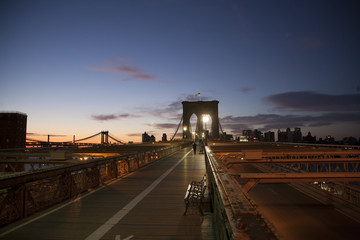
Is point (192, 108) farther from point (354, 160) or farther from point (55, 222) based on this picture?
point (55, 222)

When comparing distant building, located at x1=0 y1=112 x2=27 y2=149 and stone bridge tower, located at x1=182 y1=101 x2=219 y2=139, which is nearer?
distant building, located at x1=0 y1=112 x2=27 y2=149

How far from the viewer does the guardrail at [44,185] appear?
5.38m

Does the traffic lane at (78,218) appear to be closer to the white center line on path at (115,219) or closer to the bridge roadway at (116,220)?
the bridge roadway at (116,220)

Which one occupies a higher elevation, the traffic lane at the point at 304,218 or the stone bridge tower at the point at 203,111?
the stone bridge tower at the point at 203,111

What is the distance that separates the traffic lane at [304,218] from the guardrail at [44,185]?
1643cm

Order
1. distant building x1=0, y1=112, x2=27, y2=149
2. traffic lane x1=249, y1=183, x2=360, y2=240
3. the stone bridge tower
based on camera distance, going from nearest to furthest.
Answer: traffic lane x1=249, y1=183, x2=360, y2=240 < distant building x1=0, y1=112, x2=27, y2=149 < the stone bridge tower

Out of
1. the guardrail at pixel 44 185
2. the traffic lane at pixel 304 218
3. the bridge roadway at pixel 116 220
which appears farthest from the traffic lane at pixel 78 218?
the traffic lane at pixel 304 218

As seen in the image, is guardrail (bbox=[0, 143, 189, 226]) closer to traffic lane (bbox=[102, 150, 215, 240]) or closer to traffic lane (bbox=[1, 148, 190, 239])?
traffic lane (bbox=[1, 148, 190, 239])

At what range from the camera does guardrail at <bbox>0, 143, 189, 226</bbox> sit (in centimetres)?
538

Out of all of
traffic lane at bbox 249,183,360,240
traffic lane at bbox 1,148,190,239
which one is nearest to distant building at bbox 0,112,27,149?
traffic lane at bbox 249,183,360,240

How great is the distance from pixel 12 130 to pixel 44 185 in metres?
89.5

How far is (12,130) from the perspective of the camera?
8112 centimetres

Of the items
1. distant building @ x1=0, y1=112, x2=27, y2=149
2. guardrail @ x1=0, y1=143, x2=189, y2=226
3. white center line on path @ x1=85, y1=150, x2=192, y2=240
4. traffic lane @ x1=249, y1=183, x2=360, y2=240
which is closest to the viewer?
white center line on path @ x1=85, y1=150, x2=192, y2=240

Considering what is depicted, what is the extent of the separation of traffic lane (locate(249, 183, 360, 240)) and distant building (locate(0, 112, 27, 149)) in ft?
248
